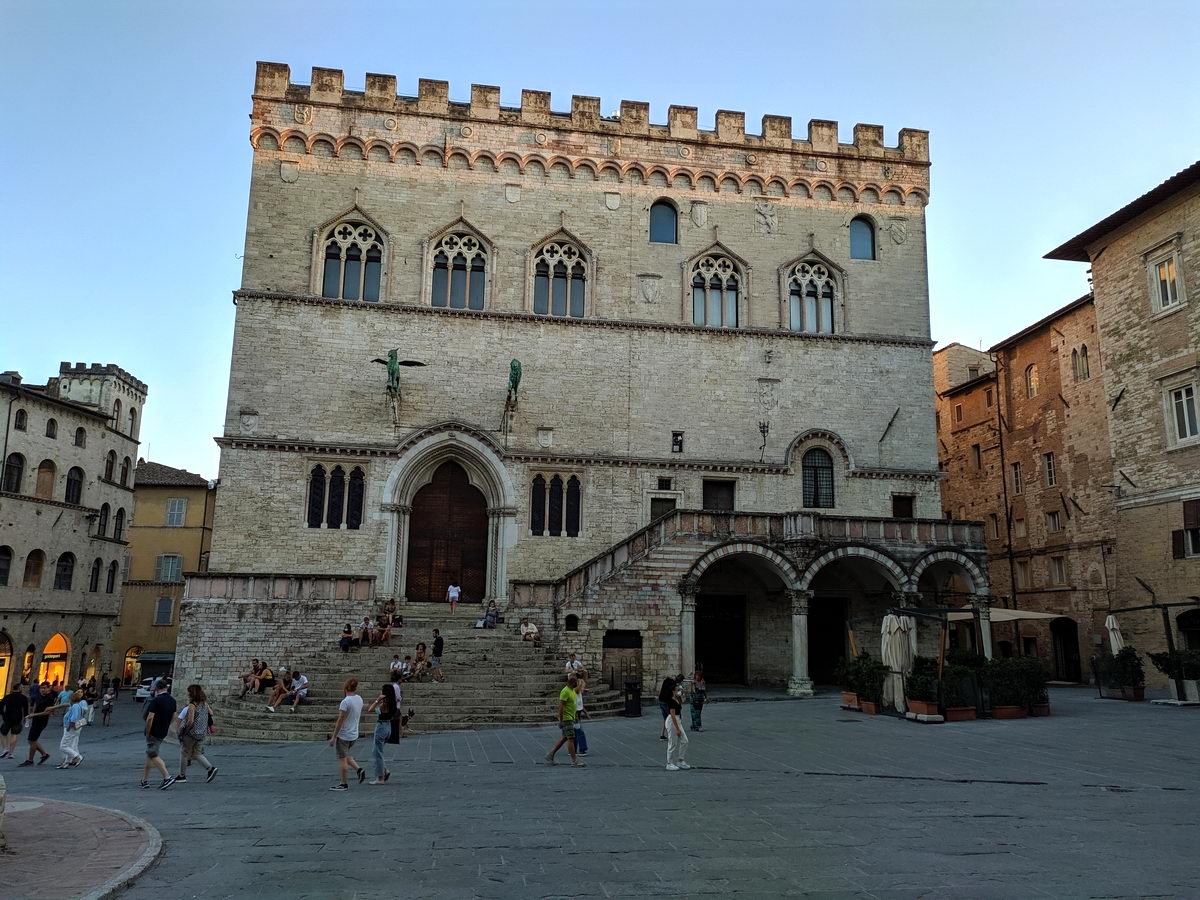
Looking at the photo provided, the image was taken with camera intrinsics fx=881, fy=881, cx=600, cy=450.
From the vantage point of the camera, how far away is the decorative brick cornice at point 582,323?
96.1 feet

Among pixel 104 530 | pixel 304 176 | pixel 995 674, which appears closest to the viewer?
pixel 995 674

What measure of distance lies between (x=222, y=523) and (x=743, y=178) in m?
21.8

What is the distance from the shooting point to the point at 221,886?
Result: 7.75 metres

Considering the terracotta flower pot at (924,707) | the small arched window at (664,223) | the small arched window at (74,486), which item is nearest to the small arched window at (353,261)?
the small arched window at (664,223)

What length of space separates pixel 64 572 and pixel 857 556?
3464 centimetres

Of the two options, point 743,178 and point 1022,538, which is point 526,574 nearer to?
point 743,178

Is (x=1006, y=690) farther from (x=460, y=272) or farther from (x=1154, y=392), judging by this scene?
(x=460, y=272)

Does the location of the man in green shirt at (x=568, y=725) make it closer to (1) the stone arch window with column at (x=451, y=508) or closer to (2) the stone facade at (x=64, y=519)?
(1) the stone arch window with column at (x=451, y=508)

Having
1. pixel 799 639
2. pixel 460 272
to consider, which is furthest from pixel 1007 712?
pixel 460 272

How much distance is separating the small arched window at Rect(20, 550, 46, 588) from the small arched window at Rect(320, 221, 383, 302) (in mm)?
19787

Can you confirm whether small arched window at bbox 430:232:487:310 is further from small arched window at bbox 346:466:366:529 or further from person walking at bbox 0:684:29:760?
person walking at bbox 0:684:29:760

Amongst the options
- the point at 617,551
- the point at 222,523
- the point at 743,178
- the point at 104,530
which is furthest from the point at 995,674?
the point at 104,530

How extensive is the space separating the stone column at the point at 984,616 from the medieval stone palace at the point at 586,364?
401 mm

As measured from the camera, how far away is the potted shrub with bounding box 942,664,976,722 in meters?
20.1
